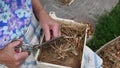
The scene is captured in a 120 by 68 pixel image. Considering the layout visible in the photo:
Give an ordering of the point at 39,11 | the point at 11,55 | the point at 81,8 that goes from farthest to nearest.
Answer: the point at 81,8
the point at 39,11
the point at 11,55

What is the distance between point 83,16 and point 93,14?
92 millimetres

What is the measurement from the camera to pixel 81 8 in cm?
271

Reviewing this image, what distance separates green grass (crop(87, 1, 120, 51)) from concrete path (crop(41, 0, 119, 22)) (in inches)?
2.5

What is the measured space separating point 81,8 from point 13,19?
1.30 meters

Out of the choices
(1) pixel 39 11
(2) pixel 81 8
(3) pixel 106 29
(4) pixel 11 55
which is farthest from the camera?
(2) pixel 81 8

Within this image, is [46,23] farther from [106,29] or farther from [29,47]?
[106,29]

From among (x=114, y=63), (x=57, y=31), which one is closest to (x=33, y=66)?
(x=57, y=31)

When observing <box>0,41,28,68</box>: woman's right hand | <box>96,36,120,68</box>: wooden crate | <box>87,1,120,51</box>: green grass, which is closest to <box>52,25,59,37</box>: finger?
<box>0,41,28,68</box>: woman's right hand

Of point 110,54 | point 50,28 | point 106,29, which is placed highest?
point 50,28

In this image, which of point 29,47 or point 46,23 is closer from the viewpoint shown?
point 29,47

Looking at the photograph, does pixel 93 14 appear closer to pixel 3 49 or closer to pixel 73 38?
pixel 73 38

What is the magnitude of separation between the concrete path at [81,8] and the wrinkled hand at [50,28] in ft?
3.31

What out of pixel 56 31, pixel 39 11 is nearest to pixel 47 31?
pixel 56 31

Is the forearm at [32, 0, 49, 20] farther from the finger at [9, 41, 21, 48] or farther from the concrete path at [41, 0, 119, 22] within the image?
the concrete path at [41, 0, 119, 22]
